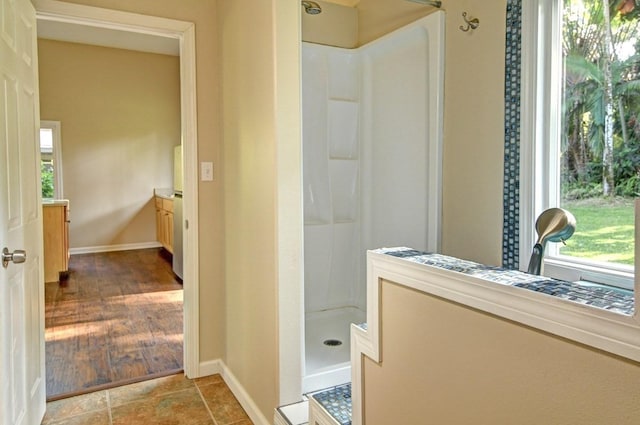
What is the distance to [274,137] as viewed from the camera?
1862mm

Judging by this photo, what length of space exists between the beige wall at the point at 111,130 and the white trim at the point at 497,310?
6438 mm

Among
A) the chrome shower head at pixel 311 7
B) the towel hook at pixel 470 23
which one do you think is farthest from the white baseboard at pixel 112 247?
the towel hook at pixel 470 23

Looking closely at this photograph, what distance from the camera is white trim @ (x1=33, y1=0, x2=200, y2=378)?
2459 mm

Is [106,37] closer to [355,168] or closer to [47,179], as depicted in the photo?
[47,179]

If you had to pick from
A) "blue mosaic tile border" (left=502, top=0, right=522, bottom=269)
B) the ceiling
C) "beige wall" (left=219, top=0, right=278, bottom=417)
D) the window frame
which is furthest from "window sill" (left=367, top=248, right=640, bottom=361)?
the window frame

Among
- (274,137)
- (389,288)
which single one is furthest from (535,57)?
(389,288)

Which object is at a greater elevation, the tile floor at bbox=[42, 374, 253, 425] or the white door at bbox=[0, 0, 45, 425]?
the white door at bbox=[0, 0, 45, 425]

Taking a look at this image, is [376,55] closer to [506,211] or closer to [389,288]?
[506,211]

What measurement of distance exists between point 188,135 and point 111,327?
192cm

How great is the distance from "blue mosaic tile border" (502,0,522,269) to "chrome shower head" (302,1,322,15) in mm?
1402

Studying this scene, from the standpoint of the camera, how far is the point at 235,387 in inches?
96.7

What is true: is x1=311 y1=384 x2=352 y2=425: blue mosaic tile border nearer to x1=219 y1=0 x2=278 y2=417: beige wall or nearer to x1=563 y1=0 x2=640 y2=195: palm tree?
x1=219 y1=0 x2=278 y2=417: beige wall

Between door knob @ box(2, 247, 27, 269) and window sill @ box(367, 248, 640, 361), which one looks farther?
door knob @ box(2, 247, 27, 269)

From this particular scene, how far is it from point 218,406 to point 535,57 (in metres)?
2.30
